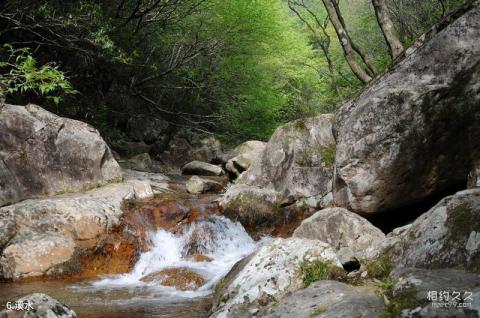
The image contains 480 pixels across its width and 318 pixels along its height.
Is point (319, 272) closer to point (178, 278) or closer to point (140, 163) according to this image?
point (178, 278)

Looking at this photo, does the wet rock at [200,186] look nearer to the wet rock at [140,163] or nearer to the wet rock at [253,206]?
the wet rock at [253,206]

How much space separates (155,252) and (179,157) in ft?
41.8

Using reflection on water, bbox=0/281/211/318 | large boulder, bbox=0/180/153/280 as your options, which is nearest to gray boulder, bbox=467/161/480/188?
reflection on water, bbox=0/281/211/318

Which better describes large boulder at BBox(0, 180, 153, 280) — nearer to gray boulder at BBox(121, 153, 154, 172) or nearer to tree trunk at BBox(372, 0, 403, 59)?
tree trunk at BBox(372, 0, 403, 59)

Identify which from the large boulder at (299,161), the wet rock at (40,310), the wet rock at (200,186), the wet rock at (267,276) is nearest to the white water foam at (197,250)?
the large boulder at (299,161)

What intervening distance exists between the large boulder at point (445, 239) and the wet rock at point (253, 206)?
578cm

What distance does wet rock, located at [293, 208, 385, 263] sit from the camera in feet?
24.1

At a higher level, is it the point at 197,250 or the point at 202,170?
the point at 202,170

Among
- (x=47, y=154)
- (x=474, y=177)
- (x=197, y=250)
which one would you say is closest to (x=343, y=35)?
(x=474, y=177)

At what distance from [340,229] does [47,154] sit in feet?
23.5

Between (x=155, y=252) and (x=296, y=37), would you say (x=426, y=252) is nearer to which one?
(x=155, y=252)

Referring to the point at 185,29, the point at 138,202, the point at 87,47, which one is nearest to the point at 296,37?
the point at 185,29

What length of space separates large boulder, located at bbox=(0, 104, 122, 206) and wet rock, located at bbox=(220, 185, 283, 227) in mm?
3270

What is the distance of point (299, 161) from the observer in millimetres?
11031
